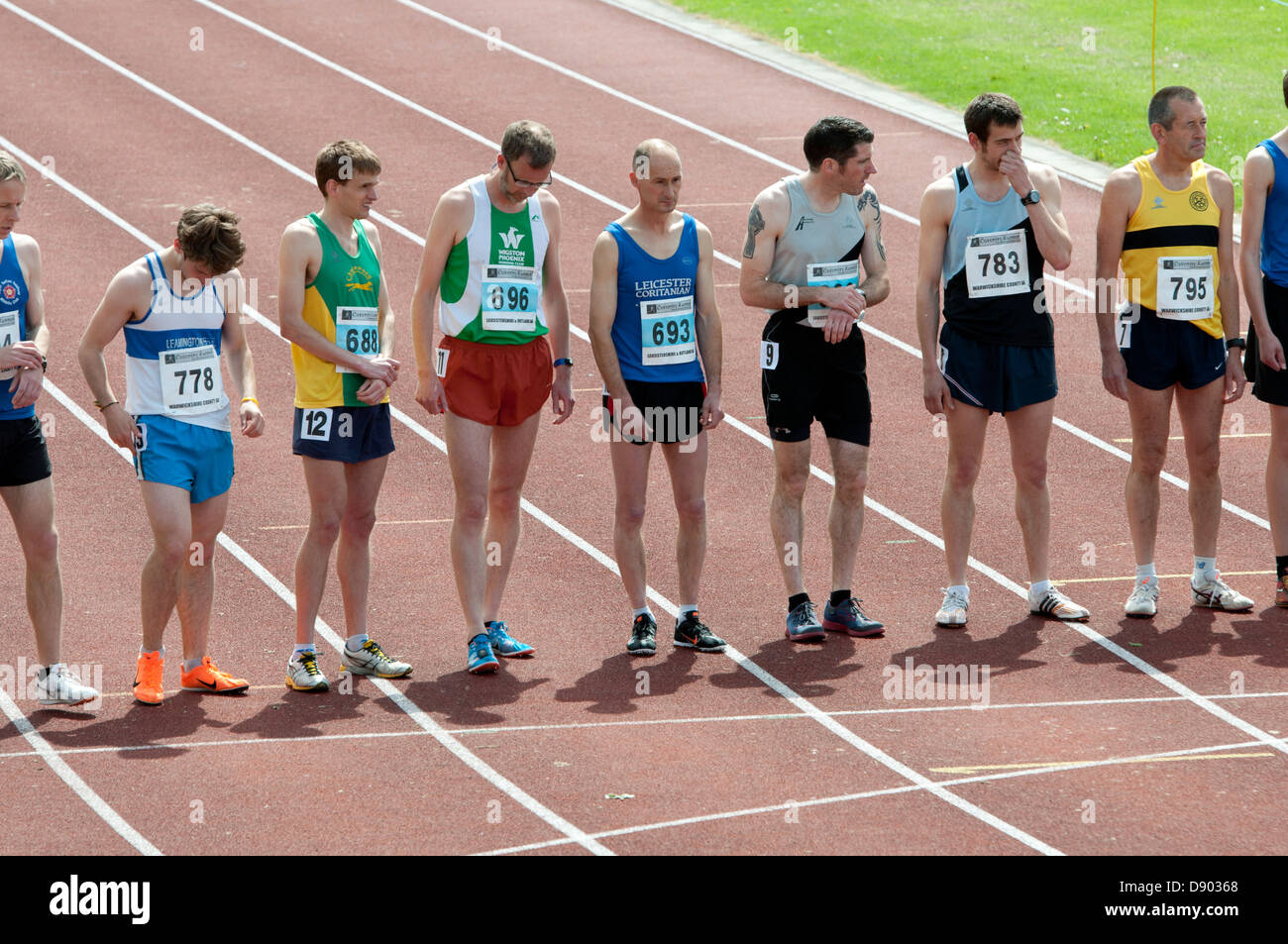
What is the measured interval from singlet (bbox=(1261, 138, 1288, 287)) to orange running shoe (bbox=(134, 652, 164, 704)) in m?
4.97

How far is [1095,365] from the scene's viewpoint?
39.6 ft

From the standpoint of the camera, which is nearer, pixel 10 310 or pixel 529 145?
pixel 10 310

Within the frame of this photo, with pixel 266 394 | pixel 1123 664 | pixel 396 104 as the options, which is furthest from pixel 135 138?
pixel 1123 664

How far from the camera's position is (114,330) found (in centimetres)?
659

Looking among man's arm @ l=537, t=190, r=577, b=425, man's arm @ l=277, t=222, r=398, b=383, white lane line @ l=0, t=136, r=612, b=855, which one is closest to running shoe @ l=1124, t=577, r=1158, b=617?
man's arm @ l=537, t=190, r=577, b=425

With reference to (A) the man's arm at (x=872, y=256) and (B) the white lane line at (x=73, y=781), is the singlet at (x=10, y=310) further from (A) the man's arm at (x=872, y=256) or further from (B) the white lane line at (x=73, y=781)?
(A) the man's arm at (x=872, y=256)

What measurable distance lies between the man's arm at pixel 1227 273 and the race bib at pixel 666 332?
232cm

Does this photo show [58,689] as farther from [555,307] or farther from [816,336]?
[816,336]

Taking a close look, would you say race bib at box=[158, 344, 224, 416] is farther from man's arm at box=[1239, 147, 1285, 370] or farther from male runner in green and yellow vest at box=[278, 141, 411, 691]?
→ man's arm at box=[1239, 147, 1285, 370]

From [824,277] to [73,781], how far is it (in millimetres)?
3600

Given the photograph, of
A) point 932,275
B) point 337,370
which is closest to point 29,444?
point 337,370

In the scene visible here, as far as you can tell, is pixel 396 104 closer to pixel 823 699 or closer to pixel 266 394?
pixel 266 394

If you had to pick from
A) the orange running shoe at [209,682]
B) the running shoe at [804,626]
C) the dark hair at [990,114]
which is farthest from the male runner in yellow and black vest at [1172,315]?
the orange running shoe at [209,682]

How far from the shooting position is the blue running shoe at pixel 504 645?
7453mm
